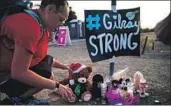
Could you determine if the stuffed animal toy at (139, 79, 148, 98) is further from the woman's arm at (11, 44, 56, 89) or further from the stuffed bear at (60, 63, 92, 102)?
the woman's arm at (11, 44, 56, 89)

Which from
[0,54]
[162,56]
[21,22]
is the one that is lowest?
[162,56]

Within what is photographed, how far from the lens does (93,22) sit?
148 inches

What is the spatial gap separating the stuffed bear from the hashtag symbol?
1.60 ft

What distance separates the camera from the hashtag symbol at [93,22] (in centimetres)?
374

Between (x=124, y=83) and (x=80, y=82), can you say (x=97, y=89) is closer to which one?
(x=80, y=82)

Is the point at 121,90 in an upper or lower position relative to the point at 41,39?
lower

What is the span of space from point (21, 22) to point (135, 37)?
2.03m

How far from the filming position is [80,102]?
11.1 feet

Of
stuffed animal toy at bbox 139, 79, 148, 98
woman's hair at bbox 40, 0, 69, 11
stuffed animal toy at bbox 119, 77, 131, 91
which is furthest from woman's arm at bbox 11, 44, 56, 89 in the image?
stuffed animal toy at bbox 139, 79, 148, 98

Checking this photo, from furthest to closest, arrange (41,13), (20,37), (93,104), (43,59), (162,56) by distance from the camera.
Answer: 1. (162,56)
2. (93,104)
3. (43,59)
4. (41,13)
5. (20,37)

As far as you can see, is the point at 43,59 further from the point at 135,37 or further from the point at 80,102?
the point at 135,37

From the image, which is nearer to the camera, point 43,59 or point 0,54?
point 0,54

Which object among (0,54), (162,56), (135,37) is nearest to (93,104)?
(135,37)

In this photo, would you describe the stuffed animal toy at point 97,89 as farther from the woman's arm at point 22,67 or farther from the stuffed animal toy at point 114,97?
the woman's arm at point 22,67
